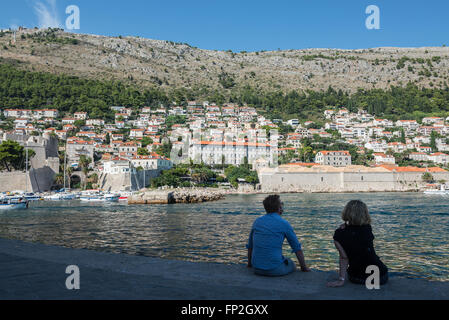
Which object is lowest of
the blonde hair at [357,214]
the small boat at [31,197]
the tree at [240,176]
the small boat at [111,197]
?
the small boat at [111,197]

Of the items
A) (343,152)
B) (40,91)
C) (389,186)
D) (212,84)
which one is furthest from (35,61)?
(389,186)

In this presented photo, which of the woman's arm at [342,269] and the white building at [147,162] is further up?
the white building at [147,162]

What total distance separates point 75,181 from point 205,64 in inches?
3322

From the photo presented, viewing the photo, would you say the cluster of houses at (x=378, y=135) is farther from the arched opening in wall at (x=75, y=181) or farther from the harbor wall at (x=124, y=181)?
the arched opening in wall at (x=75, y=181)

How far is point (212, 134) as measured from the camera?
2618 inches

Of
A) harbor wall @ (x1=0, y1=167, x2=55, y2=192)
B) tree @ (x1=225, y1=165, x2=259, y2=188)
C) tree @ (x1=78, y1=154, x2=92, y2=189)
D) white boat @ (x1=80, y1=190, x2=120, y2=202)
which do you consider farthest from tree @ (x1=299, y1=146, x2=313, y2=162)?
harbor wall @ (x1=0, y1=167, x2=55, y2=192)

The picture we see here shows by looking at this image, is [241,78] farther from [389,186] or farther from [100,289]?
[100,289]

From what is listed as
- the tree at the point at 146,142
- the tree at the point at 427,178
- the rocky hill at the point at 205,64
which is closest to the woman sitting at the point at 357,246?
the tree at the point at 427,178

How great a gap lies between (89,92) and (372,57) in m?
94.3

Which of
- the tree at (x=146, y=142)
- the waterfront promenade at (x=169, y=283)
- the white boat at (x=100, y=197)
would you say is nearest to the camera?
the waterfront promenade at (x=169, y=283)

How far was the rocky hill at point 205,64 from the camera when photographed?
99750 millimetres

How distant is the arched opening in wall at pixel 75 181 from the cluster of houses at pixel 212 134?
3.47 m

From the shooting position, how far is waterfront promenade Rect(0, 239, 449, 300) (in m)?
2.64

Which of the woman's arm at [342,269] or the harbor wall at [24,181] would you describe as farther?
the harbor wall at [24,181]
